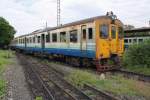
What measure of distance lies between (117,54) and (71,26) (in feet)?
12.7

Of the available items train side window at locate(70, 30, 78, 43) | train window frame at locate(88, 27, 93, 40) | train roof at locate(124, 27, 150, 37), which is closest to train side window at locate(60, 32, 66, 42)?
train side window at locate(70, 30, 78, 43)

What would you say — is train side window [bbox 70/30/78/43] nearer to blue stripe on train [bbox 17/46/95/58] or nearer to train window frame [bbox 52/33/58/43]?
blue stripe on train [bbox 17/46/95/58]

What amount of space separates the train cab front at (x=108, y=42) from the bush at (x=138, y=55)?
1297 mm

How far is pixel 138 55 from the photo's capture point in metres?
21.7

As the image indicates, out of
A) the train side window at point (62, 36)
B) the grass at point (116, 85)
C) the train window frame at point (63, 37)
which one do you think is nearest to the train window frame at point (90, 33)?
the grass at point (116, 85)

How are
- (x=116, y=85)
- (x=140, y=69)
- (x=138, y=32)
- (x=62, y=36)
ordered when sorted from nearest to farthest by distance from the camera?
(x=116, y=85), (x=140, y=69), (x=62, y=36), (x=138, y=32)

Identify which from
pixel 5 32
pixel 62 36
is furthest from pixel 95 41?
pixel 5 32

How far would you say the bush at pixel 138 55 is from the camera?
21.2 m

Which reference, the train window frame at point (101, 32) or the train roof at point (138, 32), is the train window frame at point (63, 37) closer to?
the train window frame at point (101, 32)

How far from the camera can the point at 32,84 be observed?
51.3 feet

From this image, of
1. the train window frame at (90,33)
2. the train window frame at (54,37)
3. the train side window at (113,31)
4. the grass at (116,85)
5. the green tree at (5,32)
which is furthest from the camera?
the green tree at (5,32)

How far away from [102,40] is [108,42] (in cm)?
55

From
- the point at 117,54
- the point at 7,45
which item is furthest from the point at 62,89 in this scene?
the point at 7,45

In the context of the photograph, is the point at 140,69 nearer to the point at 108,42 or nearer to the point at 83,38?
the point at 108,42
